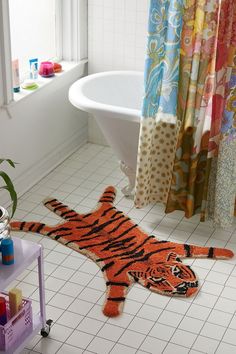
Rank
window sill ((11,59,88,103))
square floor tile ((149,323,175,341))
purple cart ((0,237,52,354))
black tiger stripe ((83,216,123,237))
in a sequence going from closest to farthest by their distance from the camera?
purple cart ((0,237,52,354)) → square floor tile ((149,323,175,341)) → black tiger stripe ((83,216,123,237)) → window sill ((11,59,88,103))

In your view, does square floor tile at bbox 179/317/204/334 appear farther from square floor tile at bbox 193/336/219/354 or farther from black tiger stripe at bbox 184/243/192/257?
black tiger stripe at bbox 184/243/192/257

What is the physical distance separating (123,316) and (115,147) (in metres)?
1.13

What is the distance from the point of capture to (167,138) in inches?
156

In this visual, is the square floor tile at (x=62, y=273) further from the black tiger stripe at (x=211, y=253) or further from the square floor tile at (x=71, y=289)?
the black tiger stripe at (x=211, y=253)

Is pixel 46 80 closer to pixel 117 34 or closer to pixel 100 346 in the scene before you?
pixel 117 34

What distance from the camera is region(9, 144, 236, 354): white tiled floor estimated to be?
3.19m

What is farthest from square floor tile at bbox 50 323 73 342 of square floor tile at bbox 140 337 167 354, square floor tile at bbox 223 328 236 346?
square floor tile at bbox 223 328 236 346

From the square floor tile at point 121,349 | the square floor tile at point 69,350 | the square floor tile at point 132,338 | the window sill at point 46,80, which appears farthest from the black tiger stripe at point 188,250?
the window sill at point 46,80

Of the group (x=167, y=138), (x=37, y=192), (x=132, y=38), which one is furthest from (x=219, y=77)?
(x=37, y=192)

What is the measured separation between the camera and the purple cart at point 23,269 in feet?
9.44

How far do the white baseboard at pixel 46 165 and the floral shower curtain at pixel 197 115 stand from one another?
0.76 m

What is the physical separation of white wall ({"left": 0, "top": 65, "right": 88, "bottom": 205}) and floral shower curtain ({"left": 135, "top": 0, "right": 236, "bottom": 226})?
762 millimetres

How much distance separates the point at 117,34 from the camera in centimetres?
467

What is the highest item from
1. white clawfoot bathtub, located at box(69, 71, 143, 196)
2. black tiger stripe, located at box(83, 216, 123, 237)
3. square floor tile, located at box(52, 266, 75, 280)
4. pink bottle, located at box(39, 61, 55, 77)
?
pink bottle, located at box(39, 61, 55, 77)
